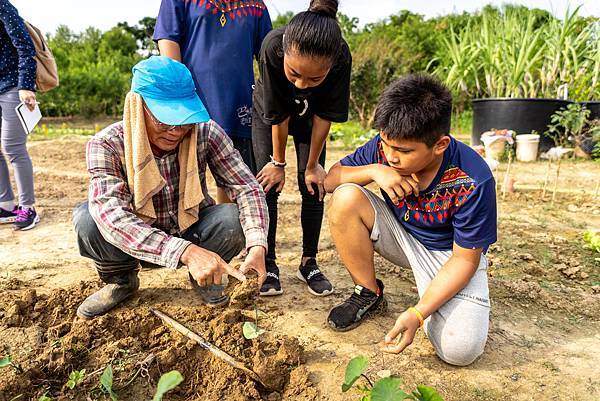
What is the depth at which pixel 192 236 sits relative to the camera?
2145mm

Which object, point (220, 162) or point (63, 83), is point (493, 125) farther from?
point (63, 83)

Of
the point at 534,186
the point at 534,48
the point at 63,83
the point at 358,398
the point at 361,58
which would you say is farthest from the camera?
the point at 63,83

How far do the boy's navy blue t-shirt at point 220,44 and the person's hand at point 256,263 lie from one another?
86 centimetres

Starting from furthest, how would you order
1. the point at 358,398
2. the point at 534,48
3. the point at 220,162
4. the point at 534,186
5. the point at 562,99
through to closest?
the point at 534,48, the point at 562,99, the point at 534,186, the point at 220,162, the point at 358,398

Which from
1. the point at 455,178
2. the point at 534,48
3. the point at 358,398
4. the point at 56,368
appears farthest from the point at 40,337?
the point at 534,48

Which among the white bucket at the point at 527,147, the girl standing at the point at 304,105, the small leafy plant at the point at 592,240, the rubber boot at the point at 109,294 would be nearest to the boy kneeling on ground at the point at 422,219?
the girl standing at the point at 304,105

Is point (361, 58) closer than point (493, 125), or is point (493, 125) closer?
point (493, 125)

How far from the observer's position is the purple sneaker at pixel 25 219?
135 inches

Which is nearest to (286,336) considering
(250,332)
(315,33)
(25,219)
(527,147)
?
(250,332)

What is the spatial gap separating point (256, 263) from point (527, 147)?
18.6 ft

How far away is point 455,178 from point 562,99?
5.82 meters

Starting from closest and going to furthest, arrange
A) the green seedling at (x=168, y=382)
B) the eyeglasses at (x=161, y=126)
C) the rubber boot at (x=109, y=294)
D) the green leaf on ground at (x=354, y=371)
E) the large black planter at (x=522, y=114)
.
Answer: the green seedling at (x=168, y=382)
the green leaf on ground at (x=354, y=371)
the eyeglasses at (x=161, y=126)
the rubber boot at (x=109, y=294)
the large black planter at (x=522, y=114)

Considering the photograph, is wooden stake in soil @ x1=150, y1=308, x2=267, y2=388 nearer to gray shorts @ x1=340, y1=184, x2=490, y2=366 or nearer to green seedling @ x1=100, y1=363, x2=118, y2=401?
green seedling @ x1=100, y1=363, x2=118, y2=401

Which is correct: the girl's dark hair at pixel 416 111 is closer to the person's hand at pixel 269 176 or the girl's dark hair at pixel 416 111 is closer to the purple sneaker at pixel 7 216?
the person's hand at pixel 269 176
